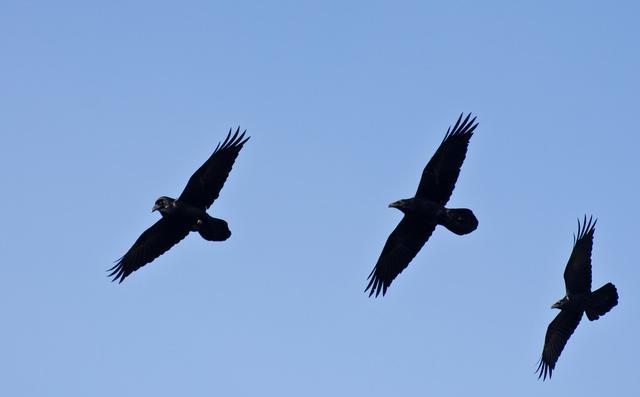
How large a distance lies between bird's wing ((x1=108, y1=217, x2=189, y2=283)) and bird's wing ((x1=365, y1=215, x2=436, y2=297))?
12.4 ft

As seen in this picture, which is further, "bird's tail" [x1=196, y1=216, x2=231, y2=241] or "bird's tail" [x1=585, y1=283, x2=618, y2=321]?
"bird's tail" [x1=585, y1=283, x2=618, y2=321]

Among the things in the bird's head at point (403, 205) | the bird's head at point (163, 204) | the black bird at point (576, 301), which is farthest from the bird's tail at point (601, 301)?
the bird's head at point (163, 204)

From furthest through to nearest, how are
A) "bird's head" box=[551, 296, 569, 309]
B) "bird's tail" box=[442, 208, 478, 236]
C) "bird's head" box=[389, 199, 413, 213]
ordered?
1. "bird's head" box=[551, 296, 569, 309]
2. "bird's head" box=[389, 199, 413, 213]
3. "bird's tail" box=[442, 208, 478, 236]

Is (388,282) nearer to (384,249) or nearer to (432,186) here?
(384,249)

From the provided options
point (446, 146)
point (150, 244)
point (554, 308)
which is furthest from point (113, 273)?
point (554, 308)

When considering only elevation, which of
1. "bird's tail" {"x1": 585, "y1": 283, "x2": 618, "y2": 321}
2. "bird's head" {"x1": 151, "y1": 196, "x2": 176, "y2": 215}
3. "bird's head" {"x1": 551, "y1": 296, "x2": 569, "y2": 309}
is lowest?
"bird's tail" {"x1": 585, "y1": 283, "x2": 618, "y2": 321}

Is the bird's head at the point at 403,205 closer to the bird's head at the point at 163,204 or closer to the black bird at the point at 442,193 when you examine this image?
the black bird at the point at 442,193

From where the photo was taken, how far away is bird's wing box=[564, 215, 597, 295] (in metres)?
23.9

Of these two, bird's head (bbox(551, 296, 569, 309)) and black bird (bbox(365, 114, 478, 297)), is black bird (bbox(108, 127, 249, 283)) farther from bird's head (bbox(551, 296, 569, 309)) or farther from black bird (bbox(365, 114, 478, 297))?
bird's head (bbox(551, 296, 569, 309))

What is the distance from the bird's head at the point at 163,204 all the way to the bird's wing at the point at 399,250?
A: 4023 mm

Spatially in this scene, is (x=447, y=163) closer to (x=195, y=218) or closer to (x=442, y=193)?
(x=442, y=193)

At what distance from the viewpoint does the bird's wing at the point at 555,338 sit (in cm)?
2456

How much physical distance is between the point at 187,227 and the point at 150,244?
36.6 inches

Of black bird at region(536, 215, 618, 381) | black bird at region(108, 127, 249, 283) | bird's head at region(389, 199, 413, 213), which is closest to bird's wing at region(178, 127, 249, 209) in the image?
black bird at region(108, 127, 249, 283)
